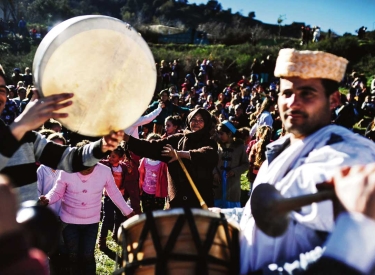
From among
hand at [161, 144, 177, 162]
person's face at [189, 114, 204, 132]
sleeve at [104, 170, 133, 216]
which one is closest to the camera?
hand at [161, 144, 177, 162]

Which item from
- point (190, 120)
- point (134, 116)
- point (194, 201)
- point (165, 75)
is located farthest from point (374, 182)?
point (165, 75)

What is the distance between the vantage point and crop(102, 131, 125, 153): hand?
2527mm

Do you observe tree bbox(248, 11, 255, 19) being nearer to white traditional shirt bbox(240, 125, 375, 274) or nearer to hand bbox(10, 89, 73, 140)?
hand bbox(10, 89, 73, 140)

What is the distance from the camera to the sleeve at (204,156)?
4.38m

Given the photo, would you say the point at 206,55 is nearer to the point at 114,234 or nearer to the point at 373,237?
the point at 114,234

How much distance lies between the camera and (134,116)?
253cm

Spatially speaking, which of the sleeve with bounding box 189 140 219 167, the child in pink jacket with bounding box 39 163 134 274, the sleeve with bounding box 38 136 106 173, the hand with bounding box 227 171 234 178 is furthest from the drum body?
the hand with bounding box 227 171 234 178

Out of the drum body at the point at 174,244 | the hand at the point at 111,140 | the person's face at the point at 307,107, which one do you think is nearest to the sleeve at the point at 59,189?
the hand at the point at 111,140

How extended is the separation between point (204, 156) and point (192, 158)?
157 mm

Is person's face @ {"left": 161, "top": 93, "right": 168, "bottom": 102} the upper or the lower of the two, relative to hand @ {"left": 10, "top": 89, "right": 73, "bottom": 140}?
lower

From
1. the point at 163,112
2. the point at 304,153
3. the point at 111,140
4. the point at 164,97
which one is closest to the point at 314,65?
the point at 304,153

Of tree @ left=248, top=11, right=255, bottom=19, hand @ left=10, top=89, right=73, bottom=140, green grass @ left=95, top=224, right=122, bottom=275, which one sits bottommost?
green grass @ left=95, top=224, right=122, bottom=275

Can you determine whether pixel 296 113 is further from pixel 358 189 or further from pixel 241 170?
pixel 241 170

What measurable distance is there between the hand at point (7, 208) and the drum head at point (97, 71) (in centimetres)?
97
